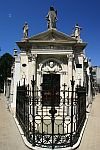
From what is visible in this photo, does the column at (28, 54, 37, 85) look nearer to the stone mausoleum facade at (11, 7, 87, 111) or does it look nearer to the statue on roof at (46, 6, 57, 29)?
the stone mausoleum facade at (11, 7, 87, 111)

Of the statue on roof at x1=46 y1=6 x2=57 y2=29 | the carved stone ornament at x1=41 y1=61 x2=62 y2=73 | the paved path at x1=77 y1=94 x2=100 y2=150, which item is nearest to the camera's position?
the paved path at x1=77 y1=94 x2=100 y2=150

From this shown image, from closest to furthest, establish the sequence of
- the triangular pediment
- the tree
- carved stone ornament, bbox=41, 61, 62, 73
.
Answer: carved stone ornament, bbox=41, 61, 62, 73 < the triangular pediment < the tree

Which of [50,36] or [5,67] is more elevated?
[50,36]

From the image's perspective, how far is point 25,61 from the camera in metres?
21.4

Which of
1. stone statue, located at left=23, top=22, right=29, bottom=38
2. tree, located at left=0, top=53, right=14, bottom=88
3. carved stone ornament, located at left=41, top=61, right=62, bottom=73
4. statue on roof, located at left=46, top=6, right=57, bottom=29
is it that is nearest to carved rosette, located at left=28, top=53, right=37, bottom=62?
carved stone ornament, located at left=41, top=61, right=62, bottom=73

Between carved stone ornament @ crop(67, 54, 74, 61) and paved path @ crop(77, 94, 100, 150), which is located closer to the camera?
paved path @ crop(77, 94, 100, 150)

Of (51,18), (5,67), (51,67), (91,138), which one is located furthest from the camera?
(5,67)

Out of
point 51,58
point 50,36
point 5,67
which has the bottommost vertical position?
point 51,58

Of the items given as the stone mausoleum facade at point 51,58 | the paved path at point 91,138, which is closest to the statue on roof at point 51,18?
the stone mausoleum facade at point 51,58

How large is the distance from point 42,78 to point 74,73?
2.15m

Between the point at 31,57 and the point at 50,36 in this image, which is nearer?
the point at 31,57

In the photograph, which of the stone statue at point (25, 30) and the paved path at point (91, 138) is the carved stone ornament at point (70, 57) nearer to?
the stone statue at point (25, 30)

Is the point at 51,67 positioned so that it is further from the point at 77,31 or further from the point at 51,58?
the point at 77,31

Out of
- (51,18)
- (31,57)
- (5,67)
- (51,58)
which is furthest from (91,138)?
(5,67)
